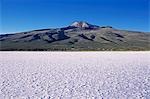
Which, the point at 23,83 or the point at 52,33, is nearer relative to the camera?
the point at 23,83

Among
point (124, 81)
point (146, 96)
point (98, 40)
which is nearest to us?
point (146, 96)

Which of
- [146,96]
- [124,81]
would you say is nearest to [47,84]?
[124,81]

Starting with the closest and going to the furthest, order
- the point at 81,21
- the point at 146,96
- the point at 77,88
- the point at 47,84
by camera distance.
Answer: the point at 146,96 < the point at 77,88 < the point at 47,84 < the point at 81,21

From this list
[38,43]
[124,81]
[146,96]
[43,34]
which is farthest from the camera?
[43,34]

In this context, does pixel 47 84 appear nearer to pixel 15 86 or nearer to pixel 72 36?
pixel 15 86

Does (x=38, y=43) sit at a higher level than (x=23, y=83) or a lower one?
lower

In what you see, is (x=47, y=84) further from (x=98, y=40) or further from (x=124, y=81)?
(x=98, y=40)

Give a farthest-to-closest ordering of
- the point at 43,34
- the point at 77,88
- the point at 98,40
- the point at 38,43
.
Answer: the point at 43,34, the point at 98,40, the point at 38,43, the point at 77,88

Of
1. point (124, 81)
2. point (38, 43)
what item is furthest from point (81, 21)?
point (124, 81)

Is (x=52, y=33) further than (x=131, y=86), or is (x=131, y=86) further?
(x=52, y=33)
